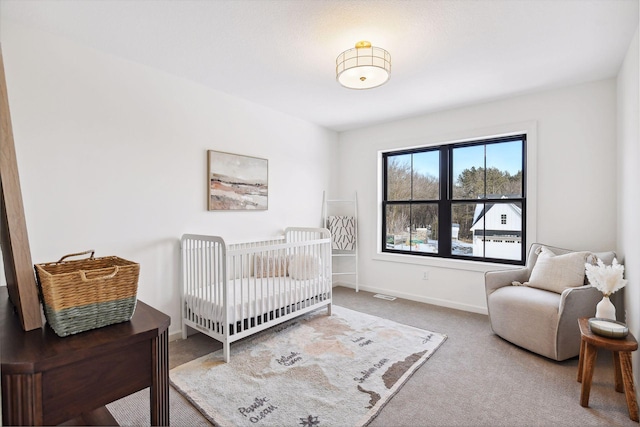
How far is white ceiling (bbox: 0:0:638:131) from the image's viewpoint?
6.03 ft

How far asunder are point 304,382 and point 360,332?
950 millimetres

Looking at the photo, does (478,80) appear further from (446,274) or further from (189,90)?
(189,90)

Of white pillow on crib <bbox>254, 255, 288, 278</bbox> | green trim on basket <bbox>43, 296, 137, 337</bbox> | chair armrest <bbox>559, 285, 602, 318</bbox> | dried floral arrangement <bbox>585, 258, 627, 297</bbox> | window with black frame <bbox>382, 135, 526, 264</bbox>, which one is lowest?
chair armrest <bbox>559, 285, 602, 318</bbox>

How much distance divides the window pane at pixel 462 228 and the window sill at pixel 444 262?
180 millimetres

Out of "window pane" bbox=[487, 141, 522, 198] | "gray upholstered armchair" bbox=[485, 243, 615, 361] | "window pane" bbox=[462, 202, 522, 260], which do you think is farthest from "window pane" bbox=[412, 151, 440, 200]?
"gray upholstered armchair" bbox=[485, 243, 615, 361]

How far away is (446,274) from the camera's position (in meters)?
3.73

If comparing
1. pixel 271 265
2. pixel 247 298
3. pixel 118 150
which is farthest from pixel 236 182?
pixel 247 298

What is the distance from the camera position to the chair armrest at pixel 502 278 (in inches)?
115

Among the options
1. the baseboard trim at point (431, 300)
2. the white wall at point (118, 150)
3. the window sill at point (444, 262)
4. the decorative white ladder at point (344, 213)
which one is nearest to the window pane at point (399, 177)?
the decorative white ladder at point (344, 213)

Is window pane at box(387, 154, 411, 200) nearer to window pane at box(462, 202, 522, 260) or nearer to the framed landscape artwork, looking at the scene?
window pane at box(462, 202, 522, 260)

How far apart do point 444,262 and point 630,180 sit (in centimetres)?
188

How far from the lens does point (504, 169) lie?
3488mm

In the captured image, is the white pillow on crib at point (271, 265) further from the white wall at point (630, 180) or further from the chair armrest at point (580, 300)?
the white wall at point (630, 180)

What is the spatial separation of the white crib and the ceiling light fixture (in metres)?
1.49
